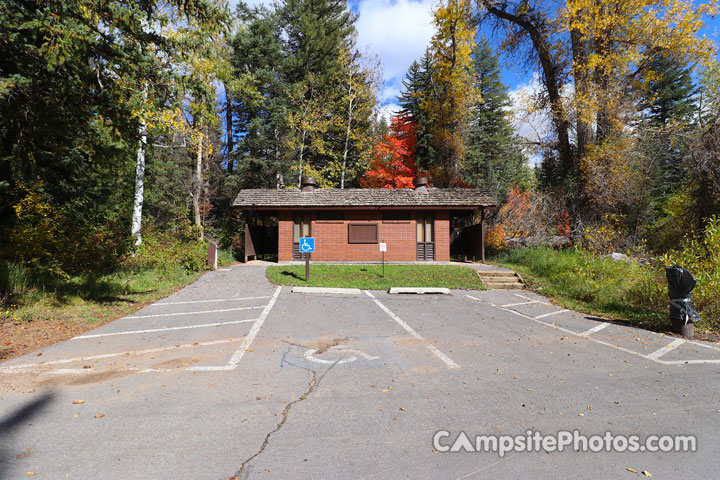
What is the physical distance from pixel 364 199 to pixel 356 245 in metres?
2.59

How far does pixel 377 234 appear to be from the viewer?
722 inches

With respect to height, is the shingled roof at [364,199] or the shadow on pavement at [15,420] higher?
the shingled roof at [364,199]

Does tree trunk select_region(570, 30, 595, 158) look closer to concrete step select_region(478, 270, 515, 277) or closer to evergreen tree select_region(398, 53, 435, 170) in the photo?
concrete step select_region(478, 270, 515, 277)

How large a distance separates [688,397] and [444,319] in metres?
4.54

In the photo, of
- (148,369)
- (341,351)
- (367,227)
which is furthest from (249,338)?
(367,227)

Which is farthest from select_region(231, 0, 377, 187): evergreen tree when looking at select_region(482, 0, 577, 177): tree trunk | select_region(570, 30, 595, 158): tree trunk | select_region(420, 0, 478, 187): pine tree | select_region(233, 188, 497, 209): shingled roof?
select_region(570, 30, 595, 158): tree trunk

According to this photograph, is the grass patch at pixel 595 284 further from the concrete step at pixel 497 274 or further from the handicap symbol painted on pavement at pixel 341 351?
the handicap symbol painted on pavement at pixel 341 351

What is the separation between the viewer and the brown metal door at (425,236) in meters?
18.5

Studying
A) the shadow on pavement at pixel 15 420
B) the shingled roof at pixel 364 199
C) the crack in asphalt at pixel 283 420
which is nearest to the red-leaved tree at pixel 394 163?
the shingled roof at pixel 364 199

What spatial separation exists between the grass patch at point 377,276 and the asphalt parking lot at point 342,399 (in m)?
5.69

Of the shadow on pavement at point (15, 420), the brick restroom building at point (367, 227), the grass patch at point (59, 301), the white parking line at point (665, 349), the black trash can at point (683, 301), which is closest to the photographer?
the shadow on pavement at point (15, 420)

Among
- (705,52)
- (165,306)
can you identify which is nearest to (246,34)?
(165,306)

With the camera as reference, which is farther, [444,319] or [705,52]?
[705,52]

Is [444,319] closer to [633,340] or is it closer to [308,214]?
[633,340]
